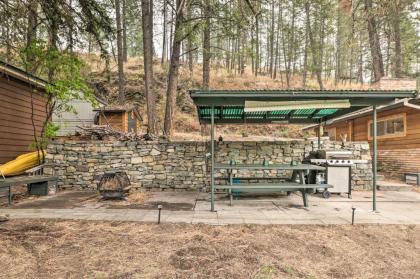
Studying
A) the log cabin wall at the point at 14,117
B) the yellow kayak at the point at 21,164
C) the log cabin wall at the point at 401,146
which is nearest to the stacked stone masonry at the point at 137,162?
the yellow kayak at the point at 21,164

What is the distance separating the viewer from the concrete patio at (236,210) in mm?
4938

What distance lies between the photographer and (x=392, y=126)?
10938 mm

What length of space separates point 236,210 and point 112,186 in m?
3.16

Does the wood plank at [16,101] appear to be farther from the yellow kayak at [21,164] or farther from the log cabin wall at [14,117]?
the yellow kayak at [21,164]

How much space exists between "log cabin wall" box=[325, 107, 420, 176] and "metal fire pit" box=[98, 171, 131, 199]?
10.00m

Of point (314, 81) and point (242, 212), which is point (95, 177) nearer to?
point (242, 212)

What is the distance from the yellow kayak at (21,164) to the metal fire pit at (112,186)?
9.49 feet

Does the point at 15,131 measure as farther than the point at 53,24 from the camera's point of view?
Yes

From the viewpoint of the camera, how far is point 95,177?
8125 millimetres

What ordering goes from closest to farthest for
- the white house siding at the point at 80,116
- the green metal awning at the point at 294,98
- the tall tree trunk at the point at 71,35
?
the green metal awning at the point at 294,98 < the tall tree trunk at the point at 71,35 < the white house siding at the point at 80,116

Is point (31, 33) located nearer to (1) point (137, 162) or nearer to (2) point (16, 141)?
(1) point (137, 162)

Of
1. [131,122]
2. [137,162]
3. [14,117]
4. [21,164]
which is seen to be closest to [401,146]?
[137,162]

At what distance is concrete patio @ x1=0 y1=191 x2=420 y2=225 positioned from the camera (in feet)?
16.2

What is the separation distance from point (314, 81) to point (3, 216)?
105 ft
